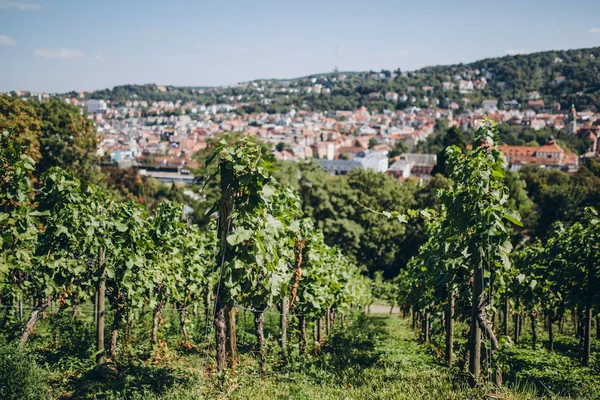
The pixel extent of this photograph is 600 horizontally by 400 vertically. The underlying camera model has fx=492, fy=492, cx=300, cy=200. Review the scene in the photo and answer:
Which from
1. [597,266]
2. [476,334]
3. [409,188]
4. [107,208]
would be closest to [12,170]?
[107,208]

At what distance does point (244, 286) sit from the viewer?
6.79 metres

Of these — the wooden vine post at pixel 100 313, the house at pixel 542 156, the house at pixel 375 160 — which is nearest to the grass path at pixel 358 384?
the wooden vine post at pixel 100 313

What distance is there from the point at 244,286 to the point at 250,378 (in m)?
1.47

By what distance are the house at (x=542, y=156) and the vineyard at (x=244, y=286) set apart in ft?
Result: 350

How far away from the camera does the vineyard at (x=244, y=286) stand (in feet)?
21.5

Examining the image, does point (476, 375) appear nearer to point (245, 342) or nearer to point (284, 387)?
point (284, 387)

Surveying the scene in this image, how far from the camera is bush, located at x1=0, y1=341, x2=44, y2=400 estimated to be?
6.12m

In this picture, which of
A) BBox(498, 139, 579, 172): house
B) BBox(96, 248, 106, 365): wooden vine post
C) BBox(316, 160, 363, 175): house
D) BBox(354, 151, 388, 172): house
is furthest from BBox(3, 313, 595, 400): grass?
BBox(354, 151, 388, 172): house

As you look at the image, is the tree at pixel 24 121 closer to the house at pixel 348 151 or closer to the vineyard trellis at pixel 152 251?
the vineyard trellis at pixel 152 251

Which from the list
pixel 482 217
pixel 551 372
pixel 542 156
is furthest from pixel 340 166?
pixel 482 217

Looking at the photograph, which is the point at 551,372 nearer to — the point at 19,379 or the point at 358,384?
the point at 358,384

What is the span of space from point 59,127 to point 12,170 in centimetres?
2894

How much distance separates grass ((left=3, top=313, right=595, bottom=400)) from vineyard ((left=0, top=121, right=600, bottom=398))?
0.04m

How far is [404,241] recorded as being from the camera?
1567 inches
